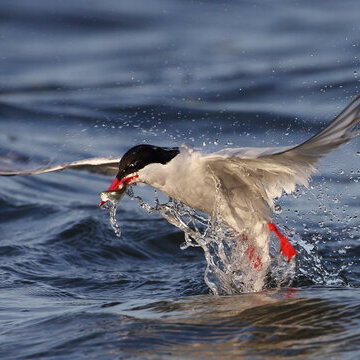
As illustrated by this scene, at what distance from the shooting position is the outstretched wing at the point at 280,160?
15.4ft

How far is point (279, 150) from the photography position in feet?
16.1

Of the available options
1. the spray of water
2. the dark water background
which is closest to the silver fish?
the spray of water

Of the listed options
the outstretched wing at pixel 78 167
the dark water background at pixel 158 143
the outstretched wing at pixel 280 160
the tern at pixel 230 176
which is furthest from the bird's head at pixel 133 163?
the dark water background at pixel 158 143

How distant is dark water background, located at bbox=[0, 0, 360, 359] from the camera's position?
4.77 meters

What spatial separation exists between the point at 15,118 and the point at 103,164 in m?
5.44

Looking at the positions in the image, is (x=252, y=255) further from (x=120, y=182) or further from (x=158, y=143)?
(x=158, y=143)

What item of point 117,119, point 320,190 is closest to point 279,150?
point 320,190

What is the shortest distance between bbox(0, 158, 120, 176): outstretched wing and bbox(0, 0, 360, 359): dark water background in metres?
0.29

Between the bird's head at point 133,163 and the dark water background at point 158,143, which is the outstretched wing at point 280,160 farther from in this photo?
the dark water background at point 158,143

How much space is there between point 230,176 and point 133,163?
2.14 feet

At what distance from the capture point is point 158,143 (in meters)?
9.47

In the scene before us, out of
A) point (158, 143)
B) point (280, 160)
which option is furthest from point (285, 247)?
point (158, 143)

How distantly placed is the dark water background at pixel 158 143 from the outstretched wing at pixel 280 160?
0.66m

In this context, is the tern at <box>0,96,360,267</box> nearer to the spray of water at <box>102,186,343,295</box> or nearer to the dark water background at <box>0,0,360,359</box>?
the spray of water at <box>102,186,343,295</box>
